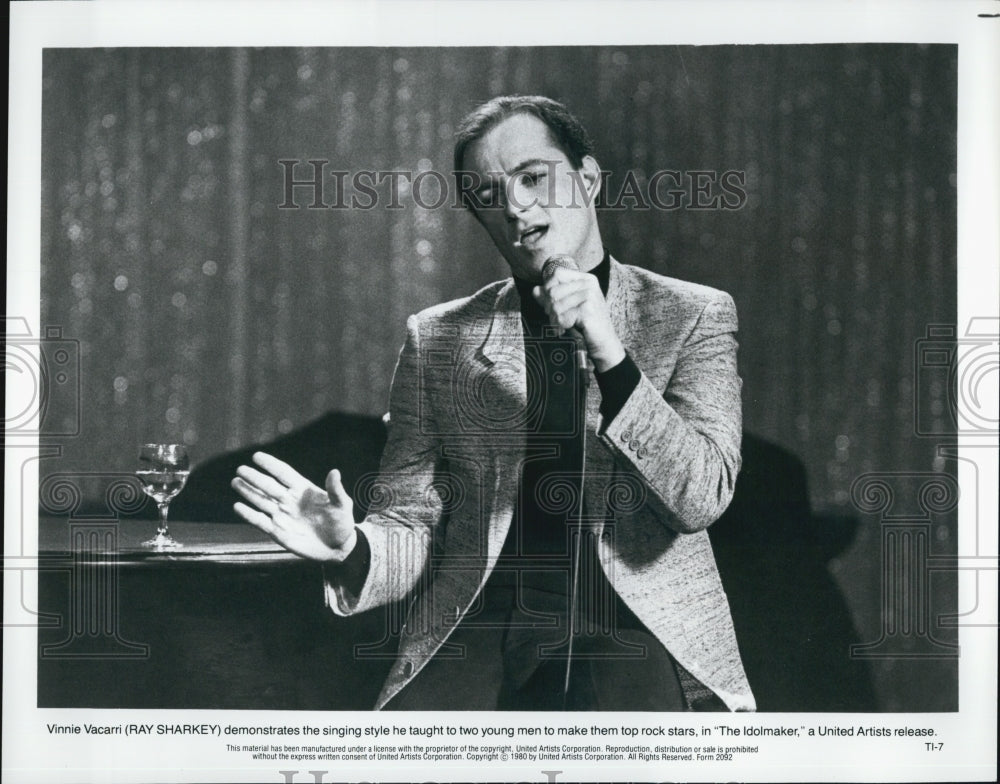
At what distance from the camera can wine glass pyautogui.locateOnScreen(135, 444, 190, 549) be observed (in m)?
2.92

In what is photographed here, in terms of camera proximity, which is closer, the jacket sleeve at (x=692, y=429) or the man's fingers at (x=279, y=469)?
the jacket sleeve at (x=692, y=429)

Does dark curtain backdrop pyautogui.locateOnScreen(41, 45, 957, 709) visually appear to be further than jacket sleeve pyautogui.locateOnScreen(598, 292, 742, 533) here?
Yes

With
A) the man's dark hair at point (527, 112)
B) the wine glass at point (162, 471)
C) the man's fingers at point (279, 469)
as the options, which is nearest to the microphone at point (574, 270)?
the man's dark hair at point (527, 112)

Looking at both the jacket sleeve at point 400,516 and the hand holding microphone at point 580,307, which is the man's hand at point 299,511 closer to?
the jacket sleeve at point 400,516

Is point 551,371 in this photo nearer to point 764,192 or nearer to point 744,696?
point 764,192

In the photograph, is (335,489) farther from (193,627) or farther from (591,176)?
(591,176)

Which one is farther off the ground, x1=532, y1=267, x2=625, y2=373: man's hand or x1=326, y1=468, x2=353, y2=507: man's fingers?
x1=532, y1=267, x2=625, y2=373: man's hand

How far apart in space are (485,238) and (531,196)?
0.18 metres

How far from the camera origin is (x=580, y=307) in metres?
2.84

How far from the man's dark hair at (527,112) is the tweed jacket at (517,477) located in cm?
35

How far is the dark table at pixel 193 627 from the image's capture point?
9.47 feet

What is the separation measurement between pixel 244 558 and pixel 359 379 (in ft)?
2.00
